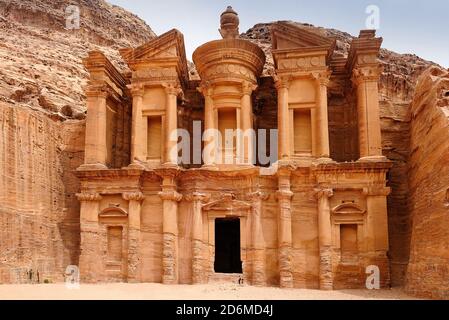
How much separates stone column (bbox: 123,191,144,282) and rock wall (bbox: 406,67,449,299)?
1027cm

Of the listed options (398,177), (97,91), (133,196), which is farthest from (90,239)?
(398,177)

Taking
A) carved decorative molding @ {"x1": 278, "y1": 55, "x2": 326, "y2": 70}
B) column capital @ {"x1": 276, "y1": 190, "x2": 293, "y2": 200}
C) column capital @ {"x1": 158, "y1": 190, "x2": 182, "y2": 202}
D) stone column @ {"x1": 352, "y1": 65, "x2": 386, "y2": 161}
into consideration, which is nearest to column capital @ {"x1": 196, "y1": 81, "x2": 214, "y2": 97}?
carved decorative molding @ {"x1": 278, "y1": 55, "x2": 326, "y2": 70}

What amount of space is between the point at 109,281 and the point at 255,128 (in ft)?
30.9

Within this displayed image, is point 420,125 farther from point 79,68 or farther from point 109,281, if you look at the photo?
point 79,68

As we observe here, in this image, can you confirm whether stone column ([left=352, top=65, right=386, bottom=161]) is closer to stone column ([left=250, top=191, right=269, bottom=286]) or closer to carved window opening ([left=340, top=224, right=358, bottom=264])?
carved window opening ([left=340, top=224, right=358, bottom=264])

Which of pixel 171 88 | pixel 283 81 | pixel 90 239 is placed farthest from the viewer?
pixel 171 88

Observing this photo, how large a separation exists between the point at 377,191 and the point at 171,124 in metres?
8.89

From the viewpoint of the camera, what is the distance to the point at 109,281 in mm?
20328

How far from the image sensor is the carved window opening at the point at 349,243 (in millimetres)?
19516

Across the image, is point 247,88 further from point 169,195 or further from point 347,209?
point 347,209

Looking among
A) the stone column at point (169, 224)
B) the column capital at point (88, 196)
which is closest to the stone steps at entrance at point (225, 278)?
the stone column at point (169, 224)

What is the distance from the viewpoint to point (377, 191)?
19469 millimetres

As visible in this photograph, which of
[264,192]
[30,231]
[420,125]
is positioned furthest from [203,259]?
[420,125]

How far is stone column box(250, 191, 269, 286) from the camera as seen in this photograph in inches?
771
